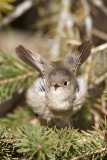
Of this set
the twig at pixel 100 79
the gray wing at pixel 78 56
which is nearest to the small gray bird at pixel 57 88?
the gray wing at pixel 78 56

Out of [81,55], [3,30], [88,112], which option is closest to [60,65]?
[81,55]

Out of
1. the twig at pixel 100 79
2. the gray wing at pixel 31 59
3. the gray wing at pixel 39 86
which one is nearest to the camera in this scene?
the gray wing at pixel 31 59

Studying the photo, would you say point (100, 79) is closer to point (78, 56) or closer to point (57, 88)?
point (78, 56)

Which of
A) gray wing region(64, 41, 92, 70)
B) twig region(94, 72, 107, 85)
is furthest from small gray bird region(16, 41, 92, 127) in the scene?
twig region(94, 72, 107, 85)

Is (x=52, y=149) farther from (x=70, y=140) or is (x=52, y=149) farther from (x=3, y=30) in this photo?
(x=3, y=30)

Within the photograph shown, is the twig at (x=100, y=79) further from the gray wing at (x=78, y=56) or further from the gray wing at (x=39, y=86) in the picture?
the gray wing at (x=39, y=86)

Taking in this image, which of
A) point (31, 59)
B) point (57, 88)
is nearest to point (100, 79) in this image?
point (57, 88)

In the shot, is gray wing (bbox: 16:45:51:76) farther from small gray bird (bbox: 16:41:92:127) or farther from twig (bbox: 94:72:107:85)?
twig (bbox: 94:72:107:85)
